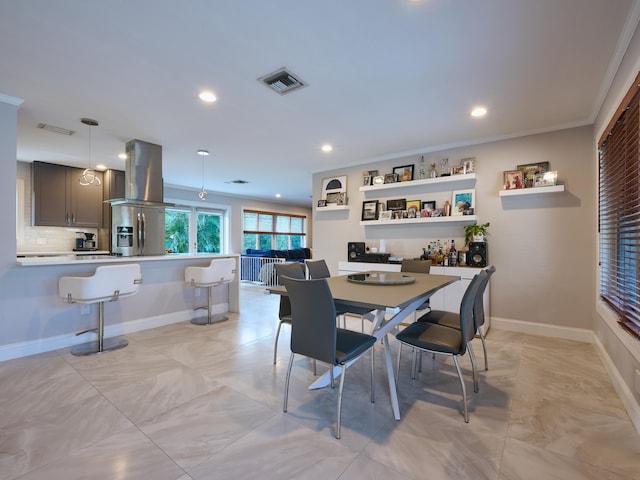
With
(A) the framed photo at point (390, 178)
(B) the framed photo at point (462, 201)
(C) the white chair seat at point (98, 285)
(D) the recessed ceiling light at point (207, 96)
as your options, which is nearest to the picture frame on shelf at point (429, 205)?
(B) the framed photo at point (462, 201)

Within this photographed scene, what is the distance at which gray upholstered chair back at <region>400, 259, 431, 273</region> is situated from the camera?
11.1 ft

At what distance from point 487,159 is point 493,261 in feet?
4.34

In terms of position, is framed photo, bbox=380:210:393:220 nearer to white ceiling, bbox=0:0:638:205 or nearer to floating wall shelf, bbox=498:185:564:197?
white ceiling, bbox=0:0:638:205

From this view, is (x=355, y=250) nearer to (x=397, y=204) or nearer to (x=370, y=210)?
(x=370, y=210)

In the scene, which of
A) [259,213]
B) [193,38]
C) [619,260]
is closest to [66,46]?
[193,38]

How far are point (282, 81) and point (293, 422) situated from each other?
255cm

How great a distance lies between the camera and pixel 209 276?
12.9ft

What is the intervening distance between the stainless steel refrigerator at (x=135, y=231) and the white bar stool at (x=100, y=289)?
6.47 feet

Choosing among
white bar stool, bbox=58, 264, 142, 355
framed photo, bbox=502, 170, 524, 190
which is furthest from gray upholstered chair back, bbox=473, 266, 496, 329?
white bar stool, bbox=58, 264, 142, 355

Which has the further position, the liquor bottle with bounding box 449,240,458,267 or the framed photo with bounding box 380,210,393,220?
the framed photo with bounding box 380,210,393,220

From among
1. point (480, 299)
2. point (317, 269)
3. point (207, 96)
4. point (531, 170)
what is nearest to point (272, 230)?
point (317, 269)

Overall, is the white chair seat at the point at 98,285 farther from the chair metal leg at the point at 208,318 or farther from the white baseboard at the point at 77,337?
the chair metal leg at the point at 208,318

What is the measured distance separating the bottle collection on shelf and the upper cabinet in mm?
5740

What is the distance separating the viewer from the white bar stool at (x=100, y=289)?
2869 mm
